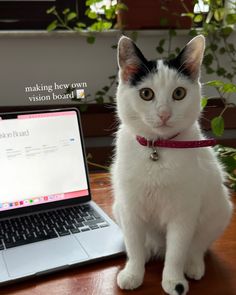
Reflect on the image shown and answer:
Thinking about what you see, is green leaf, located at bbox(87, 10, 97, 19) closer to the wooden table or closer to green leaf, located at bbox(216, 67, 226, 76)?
green leaf, located at bbox(216, 67, 226, 76)

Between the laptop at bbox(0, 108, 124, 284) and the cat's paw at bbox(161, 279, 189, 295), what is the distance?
129mm

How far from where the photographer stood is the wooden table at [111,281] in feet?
2.02

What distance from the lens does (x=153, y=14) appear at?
58.9 inches

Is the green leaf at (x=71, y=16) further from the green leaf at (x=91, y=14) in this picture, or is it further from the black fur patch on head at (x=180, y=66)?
the black fur patch on head at (x=180, y=66)

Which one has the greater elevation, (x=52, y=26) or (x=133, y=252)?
(x=52, y=26)

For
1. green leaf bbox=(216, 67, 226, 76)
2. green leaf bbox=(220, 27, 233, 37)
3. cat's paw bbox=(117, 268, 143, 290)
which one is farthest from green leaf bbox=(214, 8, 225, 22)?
cat's paw bbox=(117, 268, 143, 290)

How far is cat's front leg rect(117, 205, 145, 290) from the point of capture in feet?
2.06

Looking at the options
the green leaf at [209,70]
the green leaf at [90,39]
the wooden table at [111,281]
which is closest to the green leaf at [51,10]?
the green leaf at [90,39]

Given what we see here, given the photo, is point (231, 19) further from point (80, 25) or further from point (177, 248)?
point (177, 248)

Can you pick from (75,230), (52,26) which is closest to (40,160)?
(75,230)

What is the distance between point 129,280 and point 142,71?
1.23ft

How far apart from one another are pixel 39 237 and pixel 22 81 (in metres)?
0.87

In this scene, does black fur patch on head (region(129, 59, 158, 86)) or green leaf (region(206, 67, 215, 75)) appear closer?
black fur patch on head (region(129, 59, 158, 86))

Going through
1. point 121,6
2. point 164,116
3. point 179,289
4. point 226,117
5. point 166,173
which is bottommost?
point 226,117
